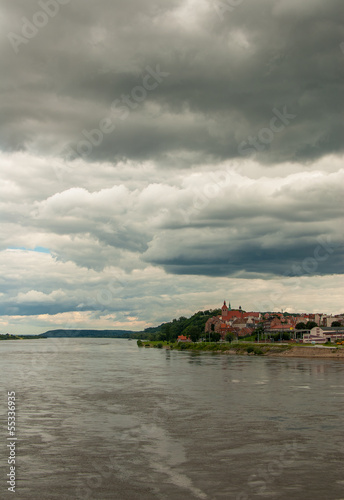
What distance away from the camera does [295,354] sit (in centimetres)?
11400

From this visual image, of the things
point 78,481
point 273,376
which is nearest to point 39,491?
point 78,481

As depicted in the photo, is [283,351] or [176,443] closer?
[176,443]

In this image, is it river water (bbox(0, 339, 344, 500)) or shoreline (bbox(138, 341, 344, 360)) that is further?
shoreline (bbox(138, 341, 344, 360))

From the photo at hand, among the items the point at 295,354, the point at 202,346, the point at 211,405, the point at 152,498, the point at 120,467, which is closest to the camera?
the point at 152,498

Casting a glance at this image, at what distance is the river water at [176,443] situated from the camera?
18.2 metres

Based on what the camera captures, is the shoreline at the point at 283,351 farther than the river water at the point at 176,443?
Yes

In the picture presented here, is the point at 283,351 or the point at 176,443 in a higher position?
the point at 176,443

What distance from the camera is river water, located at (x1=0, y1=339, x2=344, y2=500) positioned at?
18203mm

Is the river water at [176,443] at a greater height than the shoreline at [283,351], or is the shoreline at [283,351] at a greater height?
the river water at [176,443]

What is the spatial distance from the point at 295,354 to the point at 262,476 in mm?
99181

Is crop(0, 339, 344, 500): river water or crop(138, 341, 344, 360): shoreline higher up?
crop(0, 339, 344, 500): river water

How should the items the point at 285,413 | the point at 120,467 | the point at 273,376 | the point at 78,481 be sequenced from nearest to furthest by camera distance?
1. the point at 78,481
2. the point at 120,467
3. the point at 285,413
4. the point at 273,376

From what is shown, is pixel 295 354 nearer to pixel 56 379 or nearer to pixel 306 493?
pixel 56 379

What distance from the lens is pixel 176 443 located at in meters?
24.8
